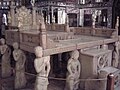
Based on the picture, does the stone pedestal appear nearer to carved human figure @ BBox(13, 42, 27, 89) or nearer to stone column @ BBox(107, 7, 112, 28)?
carved human figure @ BBox(13, 42, 27, 89)

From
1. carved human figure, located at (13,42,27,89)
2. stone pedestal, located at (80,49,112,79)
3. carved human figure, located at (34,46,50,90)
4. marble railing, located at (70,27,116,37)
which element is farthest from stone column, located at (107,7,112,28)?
carved human figure, located at (34,46,50,90)

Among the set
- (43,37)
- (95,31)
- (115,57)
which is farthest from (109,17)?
(43,37)

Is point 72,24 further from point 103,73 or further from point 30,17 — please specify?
point 103,73

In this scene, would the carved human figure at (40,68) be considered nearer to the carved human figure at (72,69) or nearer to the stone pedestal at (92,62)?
the carved human figure at (72,69)

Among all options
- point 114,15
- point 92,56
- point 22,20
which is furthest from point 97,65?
point 114,15

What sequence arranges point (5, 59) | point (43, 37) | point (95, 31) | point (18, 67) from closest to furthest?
point (43, 37)
point (18, 67)
point (5, 59)
point (95, 31)

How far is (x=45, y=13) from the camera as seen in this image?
951 cm

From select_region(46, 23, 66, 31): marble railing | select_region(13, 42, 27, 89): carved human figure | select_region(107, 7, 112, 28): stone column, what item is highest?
select_region(107, 7, 112, 28): stone column

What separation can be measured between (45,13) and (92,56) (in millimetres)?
6255

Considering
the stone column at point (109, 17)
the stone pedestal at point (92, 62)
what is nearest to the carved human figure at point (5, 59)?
the stone pedestal at point (92, 62)

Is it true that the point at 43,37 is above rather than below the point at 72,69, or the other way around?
above

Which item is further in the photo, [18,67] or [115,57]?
[115,57]

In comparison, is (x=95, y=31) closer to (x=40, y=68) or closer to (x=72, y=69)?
(x=72, y=69)

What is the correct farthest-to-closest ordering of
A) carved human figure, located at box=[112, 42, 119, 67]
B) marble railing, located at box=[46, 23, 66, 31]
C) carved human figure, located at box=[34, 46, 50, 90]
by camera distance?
1. marble railing, located at box=[46, 23, 66, 31]
2. carved human figure, located at box=[112, 42, 119, 67]
3. carved human figure, located at box=[34, 46, 50, 90]
